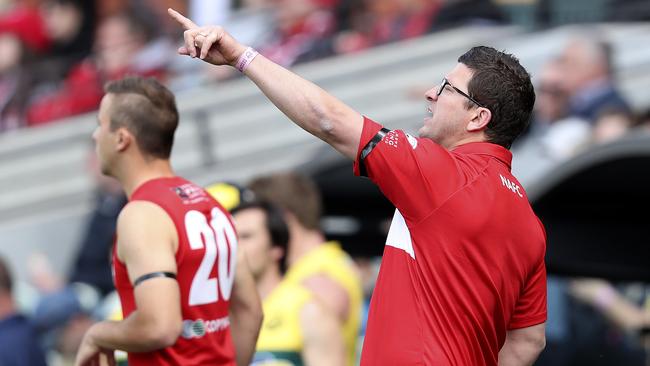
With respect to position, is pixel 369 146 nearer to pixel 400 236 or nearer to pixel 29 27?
pixel 400 236

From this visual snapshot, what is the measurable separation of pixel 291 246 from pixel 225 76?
612 centimetres

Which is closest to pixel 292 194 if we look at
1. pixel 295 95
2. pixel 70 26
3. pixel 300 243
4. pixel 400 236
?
pixel 300 243

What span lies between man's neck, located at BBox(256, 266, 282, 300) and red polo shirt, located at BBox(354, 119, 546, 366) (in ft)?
6.44

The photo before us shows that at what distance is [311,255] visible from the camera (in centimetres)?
539

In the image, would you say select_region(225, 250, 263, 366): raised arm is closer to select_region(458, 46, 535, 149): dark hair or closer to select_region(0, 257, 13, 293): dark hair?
select_region(458, 46, 535, 149): dark hair

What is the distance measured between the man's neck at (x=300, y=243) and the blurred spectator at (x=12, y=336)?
160 cm

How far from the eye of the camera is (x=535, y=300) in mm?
3328

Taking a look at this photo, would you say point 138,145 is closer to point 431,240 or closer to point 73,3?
point 431,240

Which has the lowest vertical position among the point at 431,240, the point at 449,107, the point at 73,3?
the point at 73,3

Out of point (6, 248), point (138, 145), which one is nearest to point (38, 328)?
point (6, 248)

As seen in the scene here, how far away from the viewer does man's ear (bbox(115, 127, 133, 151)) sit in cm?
383

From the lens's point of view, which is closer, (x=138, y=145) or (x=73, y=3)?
(x=138, y=145)

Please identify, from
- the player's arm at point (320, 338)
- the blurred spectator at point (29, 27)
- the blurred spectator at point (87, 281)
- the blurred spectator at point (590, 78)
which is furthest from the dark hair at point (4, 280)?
the blurred spectator at point (29, 27)

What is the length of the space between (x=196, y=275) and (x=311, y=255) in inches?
66.7
